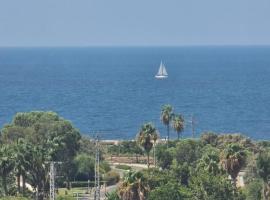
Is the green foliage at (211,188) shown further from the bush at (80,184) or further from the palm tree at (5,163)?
the bush at (80,184)

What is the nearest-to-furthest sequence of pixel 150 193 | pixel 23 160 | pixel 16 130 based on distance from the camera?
pixel 150 193 < pixel 23 160 < pixel 16 130

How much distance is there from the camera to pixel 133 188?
68250 mm

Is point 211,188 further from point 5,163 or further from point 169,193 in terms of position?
point 5,163

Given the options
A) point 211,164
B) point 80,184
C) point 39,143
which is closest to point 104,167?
point 80,184

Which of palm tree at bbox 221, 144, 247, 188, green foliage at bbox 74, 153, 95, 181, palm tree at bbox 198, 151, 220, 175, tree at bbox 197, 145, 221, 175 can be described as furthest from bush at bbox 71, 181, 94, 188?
palm tree at bbox 221, 144, 247, 188

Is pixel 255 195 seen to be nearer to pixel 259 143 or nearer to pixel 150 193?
pixel 150 193

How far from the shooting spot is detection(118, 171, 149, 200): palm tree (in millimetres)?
68250

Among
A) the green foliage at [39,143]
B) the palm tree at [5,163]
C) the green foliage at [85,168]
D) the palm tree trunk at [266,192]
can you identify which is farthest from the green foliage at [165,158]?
the palm tree at [5,163]

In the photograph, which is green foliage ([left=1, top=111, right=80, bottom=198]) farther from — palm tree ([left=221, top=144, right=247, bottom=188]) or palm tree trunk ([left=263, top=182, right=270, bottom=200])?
palm tree trunk ([left=263, top=182, right=270, bottom=200])

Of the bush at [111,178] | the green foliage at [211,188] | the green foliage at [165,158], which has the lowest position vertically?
the bush at [111,178]

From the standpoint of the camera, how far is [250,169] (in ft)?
295

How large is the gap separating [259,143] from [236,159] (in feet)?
132

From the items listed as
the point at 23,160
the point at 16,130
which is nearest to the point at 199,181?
the point at 23,160

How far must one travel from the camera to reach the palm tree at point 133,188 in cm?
6825
